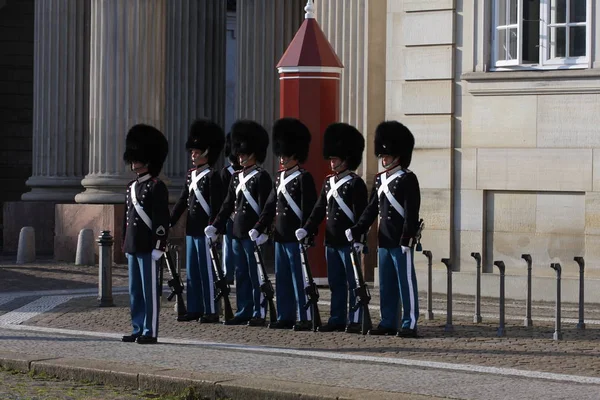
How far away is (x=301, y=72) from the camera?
16.4 meters

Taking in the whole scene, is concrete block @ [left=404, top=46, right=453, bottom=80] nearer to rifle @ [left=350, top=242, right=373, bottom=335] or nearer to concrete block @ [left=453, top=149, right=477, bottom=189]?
concrete block @ [left=453, top=149, right=477, bottom=189]

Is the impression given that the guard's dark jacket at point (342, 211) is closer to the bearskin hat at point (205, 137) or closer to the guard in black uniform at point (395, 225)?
the guard in black uniform at point (395, 225)

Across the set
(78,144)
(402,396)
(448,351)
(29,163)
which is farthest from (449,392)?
(29,163)

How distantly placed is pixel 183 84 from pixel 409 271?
511 inches

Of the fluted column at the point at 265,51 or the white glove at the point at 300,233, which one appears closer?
the white glove at the point at 300,233

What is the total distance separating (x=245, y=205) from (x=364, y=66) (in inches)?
209

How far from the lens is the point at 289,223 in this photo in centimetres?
1380

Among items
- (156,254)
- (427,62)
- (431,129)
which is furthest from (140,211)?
(427,62)

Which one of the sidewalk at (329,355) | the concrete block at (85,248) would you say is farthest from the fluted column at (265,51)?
the sidewalk at (329,355)

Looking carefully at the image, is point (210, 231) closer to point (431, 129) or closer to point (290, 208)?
point (290, 208)

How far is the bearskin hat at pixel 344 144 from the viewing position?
1374 cm

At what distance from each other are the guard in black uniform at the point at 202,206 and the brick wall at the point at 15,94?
1991 cm

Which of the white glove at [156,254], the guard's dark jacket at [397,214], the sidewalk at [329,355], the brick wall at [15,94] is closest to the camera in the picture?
the sidewalk at [329,355]

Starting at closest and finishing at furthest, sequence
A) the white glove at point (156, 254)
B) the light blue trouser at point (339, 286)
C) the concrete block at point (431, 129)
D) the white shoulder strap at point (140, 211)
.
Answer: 1. the white glove at point (156, 254)
2. the white shoulder strap at point (140, 211)
3. the light blue trouser at point (339, 286)
4. the concrete block at point (431, 129)
